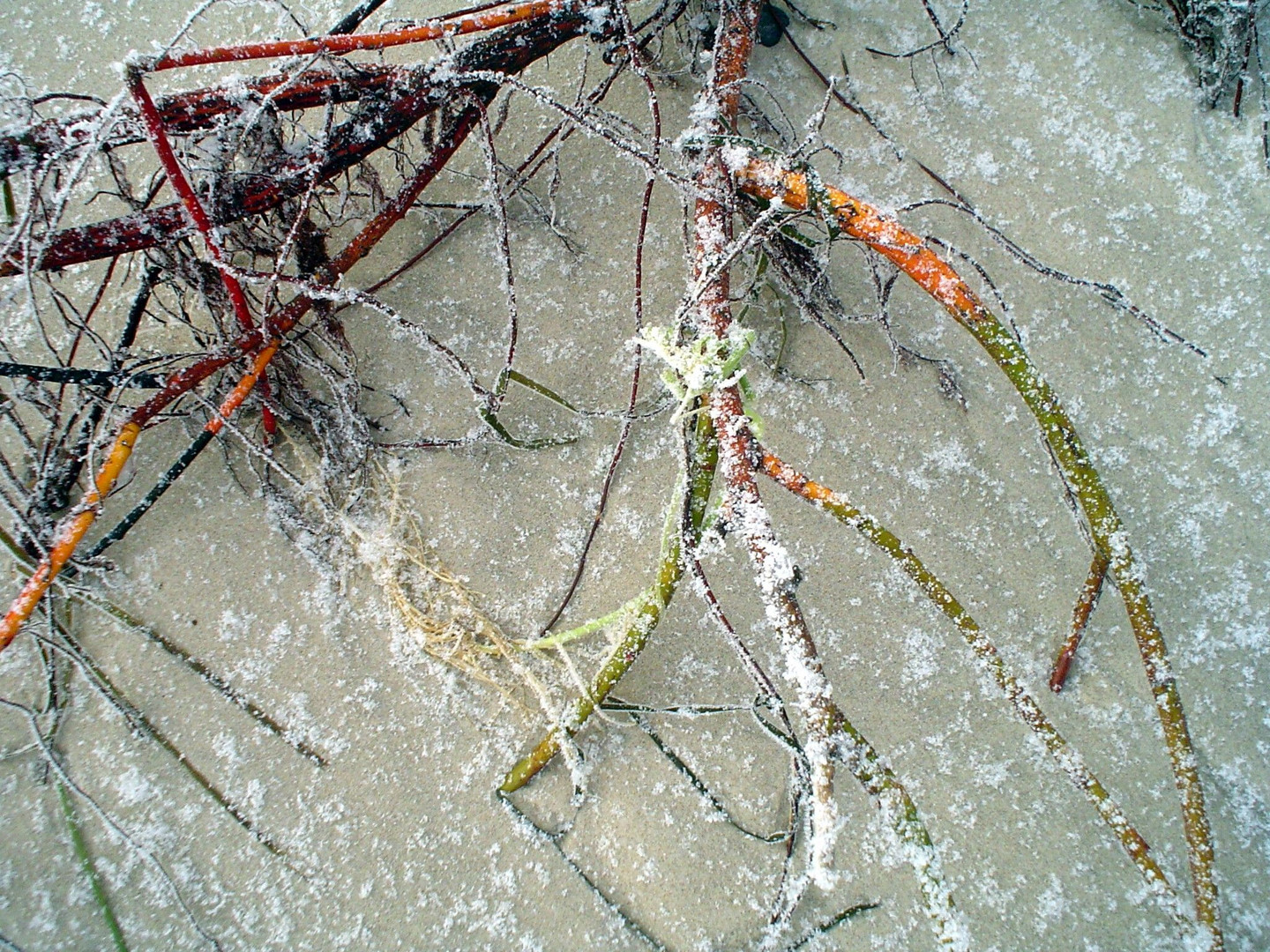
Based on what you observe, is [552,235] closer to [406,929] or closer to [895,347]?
[895,347]

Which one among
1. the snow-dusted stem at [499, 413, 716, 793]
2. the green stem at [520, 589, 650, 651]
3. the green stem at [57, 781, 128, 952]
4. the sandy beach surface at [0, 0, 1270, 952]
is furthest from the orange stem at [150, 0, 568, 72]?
the green stem at [57, 781, 128, 952]

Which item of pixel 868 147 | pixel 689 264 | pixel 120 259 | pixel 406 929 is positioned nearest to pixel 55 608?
pixel 120 259

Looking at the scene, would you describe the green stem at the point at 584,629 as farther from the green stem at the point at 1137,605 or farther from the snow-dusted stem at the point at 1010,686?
the green stem at the point at 1137,605

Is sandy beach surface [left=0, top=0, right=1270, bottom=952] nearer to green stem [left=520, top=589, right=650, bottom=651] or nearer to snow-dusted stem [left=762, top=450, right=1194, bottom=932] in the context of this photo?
green stem [left=520, top=589, right=650, bottom=651]

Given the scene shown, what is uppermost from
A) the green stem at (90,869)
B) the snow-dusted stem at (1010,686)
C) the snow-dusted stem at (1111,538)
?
the snow-dusted stem at (1111,538)

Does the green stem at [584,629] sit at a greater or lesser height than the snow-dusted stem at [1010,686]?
lesser

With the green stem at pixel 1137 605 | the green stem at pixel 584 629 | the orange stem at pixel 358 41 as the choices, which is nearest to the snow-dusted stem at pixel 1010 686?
the green stem at pixel 1137 605
